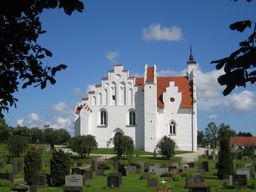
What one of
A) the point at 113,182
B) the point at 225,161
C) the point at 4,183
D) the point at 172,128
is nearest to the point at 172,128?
the point at 172,128

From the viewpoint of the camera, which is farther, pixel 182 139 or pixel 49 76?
pixel 182 139

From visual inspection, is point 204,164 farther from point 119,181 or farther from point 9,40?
point 9,40

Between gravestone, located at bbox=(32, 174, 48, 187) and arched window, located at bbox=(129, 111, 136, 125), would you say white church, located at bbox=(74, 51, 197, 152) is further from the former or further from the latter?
gravestone, located at bbox=(32, 174, 48, 187)

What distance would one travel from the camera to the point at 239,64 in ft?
12.8

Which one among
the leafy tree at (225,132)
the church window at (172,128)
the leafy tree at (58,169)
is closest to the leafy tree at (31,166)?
the leafy tree at (58,169)

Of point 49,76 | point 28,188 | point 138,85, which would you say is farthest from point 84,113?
point 49,76

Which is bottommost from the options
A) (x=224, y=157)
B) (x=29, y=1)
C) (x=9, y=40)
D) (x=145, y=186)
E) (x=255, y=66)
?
(x=145, y=186)

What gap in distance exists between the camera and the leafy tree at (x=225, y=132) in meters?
76.8

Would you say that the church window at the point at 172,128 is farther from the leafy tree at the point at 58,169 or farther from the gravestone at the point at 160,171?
the leafy tree at the point at 58,169

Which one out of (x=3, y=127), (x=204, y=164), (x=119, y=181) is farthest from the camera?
Answer: (x=3, y=127)

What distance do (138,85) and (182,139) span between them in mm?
10568

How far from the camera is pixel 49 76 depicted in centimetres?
621

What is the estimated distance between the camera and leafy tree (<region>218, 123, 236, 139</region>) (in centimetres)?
7681

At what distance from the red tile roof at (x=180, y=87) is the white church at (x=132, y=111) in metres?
0.15
